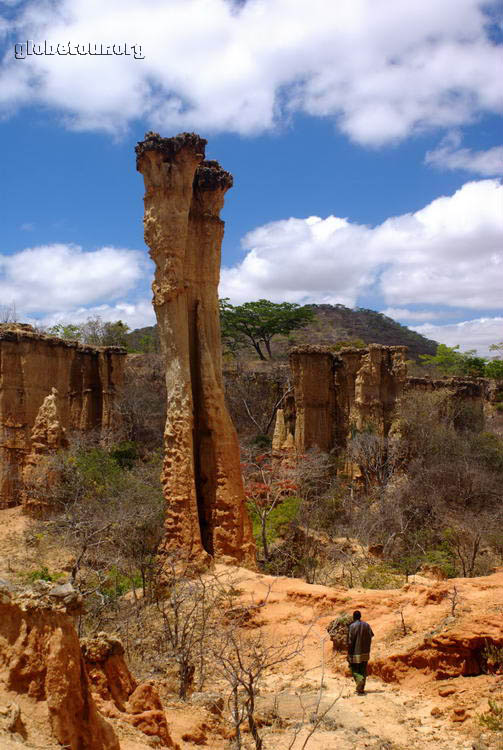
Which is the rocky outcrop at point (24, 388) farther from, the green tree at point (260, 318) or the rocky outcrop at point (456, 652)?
the green tree at point (260, 318)

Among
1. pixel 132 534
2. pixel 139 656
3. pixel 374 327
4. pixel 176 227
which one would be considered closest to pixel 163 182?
pixel 176 227

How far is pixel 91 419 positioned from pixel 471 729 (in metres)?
17.7

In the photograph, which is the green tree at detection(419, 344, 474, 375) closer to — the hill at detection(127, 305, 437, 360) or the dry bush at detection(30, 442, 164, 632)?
the hill at detection(127, 305, 437, 360)

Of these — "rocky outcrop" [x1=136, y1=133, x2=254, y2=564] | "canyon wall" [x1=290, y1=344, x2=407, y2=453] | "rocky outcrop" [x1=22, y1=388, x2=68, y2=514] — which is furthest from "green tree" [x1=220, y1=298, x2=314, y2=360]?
"rocky outcrop" [x1=136, y1=133, x2=254, y2=564]

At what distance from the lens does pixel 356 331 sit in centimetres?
6488

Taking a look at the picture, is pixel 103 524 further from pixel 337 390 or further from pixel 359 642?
pixel 337 390

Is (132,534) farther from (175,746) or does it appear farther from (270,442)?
(270,442)

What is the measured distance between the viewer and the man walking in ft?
22.5

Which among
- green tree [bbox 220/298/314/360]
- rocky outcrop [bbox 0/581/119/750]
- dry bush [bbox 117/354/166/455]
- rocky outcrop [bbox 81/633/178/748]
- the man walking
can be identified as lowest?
the man walking

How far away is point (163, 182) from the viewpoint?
10.7 meters

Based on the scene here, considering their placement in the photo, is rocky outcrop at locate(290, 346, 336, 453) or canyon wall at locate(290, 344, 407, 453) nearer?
canyon wall at locate(290, 344, 407, 453)

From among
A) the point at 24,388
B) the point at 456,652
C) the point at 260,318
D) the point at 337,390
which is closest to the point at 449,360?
the point at 260,318

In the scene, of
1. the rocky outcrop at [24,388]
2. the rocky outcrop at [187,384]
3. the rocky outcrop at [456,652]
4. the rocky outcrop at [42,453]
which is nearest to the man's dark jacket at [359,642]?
the rocky outcrop at [456,652]

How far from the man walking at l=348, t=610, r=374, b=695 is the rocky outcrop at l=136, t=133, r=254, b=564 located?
3.71 metres
